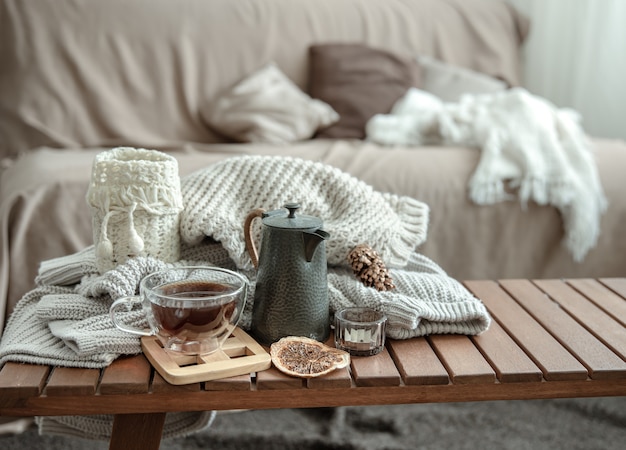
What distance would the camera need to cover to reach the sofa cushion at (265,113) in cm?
210

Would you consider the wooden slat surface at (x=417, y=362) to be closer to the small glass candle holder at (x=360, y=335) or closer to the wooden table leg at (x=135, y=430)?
the small glass candle holder at (x=360, y=335)

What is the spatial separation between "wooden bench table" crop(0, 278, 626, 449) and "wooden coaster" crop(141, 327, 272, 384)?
0.03ft

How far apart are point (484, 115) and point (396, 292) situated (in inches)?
45.2

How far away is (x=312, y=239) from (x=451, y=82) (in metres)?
1.56

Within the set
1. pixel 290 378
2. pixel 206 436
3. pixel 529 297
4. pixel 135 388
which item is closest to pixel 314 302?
pixel 290 378

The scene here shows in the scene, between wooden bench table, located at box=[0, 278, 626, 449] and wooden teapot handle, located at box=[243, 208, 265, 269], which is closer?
wooden bench table, located at box=[0, 278, 626, 449]

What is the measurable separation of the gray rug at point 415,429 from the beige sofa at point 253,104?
331mm

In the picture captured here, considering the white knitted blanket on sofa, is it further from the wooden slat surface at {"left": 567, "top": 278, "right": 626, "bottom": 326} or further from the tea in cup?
the wooden slat surface at {"left": 567, "top": 278, "right": 626, "bottom": 326}

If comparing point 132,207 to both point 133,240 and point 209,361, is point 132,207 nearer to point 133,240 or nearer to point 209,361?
point 133,240

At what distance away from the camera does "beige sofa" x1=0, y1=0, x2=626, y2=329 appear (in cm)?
176

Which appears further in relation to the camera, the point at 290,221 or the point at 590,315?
the point at 590,315

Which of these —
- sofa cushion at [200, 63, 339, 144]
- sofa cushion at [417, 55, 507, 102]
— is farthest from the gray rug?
sofa cushion at [417, 55, 507, 102]

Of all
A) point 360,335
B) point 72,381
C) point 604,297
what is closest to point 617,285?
point 604,297

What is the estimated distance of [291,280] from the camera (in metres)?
0.87
